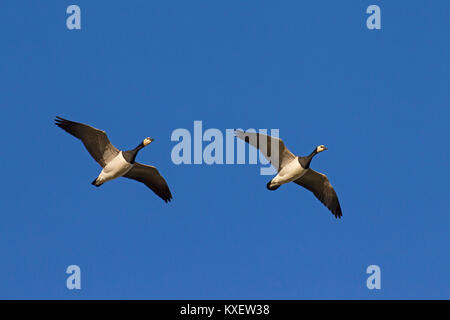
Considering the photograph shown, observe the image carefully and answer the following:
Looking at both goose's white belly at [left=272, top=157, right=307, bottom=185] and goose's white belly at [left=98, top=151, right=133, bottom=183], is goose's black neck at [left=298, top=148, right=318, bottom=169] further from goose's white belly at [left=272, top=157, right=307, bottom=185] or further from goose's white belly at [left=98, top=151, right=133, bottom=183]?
goose's white belly at [left=98, top=151, right=133, bottom=183]

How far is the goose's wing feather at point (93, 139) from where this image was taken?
25703 mm

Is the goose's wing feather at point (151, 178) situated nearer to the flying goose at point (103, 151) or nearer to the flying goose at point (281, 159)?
the flying goose at point (103, 151)

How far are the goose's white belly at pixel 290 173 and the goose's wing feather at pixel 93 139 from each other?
4.88 m

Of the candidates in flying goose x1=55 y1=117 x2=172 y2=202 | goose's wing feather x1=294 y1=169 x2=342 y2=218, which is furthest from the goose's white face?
goose's wing feather x1=294 y1=169 x2=342 y2=218

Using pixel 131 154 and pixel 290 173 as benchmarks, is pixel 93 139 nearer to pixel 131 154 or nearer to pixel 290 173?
pixel 131 154

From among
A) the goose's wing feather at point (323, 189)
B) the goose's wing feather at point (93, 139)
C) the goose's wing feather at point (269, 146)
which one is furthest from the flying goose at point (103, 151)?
the goose's wing feather at point (323, 189)

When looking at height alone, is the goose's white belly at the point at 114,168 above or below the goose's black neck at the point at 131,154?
below

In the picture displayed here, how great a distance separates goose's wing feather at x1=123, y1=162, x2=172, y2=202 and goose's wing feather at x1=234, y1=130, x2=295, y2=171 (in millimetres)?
2997

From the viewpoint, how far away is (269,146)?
85.5ft
